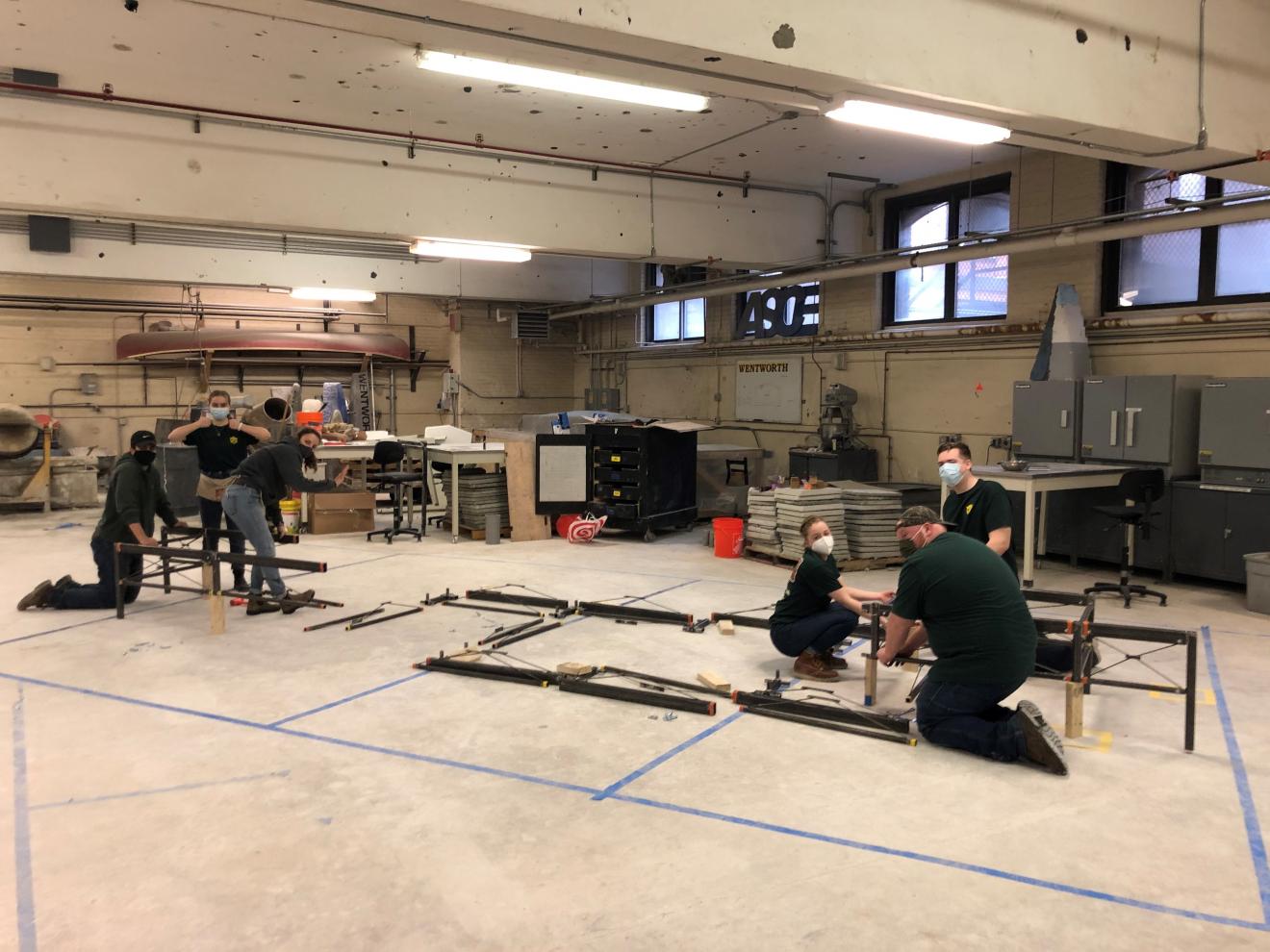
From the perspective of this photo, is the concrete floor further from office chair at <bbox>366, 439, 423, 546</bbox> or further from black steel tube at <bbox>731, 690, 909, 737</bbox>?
office chair at <bbox>366, 439, 423, 546</bbox>

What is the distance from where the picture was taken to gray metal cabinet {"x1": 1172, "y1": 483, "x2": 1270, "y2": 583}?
7340mm

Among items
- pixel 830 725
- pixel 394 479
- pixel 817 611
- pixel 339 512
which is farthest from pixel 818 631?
pixel 339 512

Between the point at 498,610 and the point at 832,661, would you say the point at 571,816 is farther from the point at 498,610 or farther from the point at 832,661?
the point at 498,610

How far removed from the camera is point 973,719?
413cm

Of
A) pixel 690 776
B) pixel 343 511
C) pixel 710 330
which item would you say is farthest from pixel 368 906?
pixel 710 330

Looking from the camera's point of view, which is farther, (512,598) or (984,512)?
(512,598)

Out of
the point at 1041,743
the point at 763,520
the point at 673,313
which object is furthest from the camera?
the point at 673,313

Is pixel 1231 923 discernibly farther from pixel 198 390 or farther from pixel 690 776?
pixel 198 390

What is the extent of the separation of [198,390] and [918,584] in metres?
13.2

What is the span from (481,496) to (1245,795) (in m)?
7.91

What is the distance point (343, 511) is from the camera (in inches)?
423

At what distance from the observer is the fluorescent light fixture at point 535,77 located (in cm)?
495

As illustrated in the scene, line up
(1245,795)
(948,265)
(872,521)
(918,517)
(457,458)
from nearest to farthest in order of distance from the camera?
(1245,795) < (918,517) < (872,521) < (457,458) < (948,265)

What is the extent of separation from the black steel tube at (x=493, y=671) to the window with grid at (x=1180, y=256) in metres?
6.26
